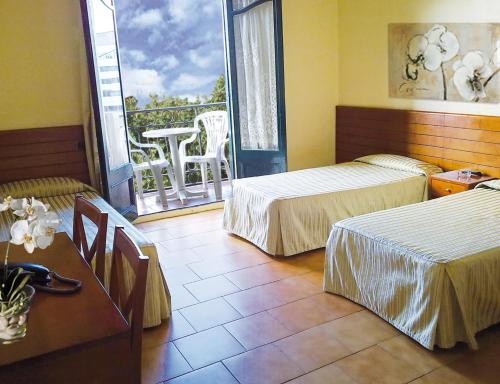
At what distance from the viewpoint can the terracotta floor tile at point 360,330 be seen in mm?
2574

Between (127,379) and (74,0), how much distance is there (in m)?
3.46

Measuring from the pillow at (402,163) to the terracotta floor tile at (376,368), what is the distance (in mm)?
1997

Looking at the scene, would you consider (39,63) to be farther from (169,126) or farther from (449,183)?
(449,183)

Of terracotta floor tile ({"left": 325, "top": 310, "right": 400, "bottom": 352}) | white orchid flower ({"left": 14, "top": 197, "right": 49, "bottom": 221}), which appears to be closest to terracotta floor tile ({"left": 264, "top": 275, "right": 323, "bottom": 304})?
terracotta floor tile ({"left": 325, "top": 310, "right": 400, "bottom": 352})

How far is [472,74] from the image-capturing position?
3789 millimetres

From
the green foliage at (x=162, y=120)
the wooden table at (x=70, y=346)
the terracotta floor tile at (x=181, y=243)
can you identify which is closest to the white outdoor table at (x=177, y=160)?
the green foliage at (x=162, y=120)

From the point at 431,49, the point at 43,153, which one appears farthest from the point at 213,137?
the point at 431,49

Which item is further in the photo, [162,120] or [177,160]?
[162,120]

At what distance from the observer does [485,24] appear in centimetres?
364

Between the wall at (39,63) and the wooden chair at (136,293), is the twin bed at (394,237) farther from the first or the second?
the wall at (39,63)

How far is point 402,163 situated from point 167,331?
8.08ft

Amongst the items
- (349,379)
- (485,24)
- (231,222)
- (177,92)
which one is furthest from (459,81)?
(177,92)

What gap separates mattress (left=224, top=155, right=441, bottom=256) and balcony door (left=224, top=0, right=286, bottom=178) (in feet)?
2.26

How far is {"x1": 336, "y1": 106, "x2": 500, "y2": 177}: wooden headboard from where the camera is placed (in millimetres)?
3750
